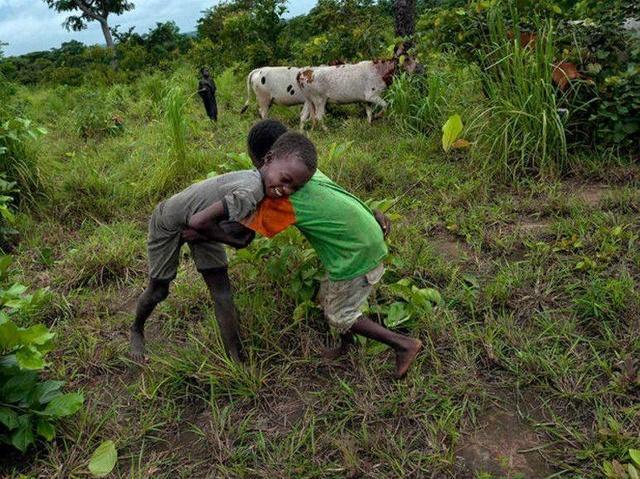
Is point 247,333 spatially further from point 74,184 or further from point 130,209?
point 74,184

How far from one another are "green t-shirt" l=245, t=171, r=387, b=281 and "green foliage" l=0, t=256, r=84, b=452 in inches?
36.7

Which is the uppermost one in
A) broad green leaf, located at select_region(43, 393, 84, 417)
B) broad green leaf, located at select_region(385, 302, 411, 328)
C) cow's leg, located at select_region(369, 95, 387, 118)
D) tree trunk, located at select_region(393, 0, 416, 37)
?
tree trunk, located at select_region(393, 0, 416, 37)

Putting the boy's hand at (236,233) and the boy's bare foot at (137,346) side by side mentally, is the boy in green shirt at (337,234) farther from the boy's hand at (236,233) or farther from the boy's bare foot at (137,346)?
the boy's bare foot at (137,346)

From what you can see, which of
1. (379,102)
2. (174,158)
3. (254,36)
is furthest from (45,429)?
(254,36)

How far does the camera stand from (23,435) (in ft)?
6.48

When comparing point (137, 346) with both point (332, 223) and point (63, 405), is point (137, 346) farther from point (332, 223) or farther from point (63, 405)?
point (332, 223)

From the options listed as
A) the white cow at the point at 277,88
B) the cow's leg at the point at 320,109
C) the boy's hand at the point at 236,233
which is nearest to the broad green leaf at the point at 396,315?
the boy's hand at the point at 236,233

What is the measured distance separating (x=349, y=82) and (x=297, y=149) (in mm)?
4543

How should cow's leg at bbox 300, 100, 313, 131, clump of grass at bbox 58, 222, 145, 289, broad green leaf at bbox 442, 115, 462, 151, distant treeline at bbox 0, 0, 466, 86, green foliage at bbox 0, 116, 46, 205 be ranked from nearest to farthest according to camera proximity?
broad green leaf at bbox 442, 115, 462, 151, clump of grass at bbox 58, 222, 145, 289, green foliage at bbox 0, 116, 46, 205, cow's leg at bbox 300, 100, 313, 131, distant treeline at bbox 0, 0, 466, 86

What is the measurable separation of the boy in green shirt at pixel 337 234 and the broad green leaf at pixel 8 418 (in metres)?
1.12

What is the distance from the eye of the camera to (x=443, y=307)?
266cm

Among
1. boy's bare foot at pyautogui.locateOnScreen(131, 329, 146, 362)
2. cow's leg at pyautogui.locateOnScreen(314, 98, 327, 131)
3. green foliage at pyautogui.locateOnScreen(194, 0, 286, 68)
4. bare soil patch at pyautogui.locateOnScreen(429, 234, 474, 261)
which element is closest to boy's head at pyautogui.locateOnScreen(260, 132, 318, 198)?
boy's bare foot at pyautogui.locateOnScreen(131, 329, 146, 362)

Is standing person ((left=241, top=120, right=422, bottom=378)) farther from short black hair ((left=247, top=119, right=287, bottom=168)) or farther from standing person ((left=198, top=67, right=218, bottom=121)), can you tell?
standing person ((left=198, top=67, right=218, bottom=121))

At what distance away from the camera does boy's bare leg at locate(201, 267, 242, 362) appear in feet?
7.75
